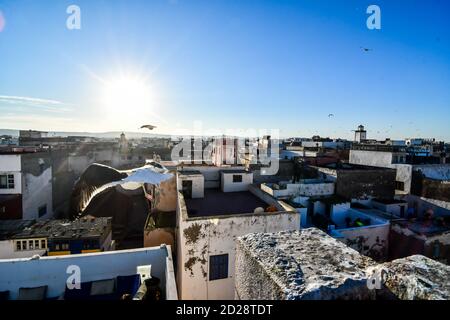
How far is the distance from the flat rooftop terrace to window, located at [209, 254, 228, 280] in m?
2.28

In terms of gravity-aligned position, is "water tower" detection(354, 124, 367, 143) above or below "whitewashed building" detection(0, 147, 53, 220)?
above

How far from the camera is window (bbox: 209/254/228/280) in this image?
1007cm

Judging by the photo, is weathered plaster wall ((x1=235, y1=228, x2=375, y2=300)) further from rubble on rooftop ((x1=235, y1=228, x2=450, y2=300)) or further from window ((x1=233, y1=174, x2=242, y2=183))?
window ((x1=233, y1=174, x2=242, y2=183))

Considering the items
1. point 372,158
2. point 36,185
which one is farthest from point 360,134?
point 36,185

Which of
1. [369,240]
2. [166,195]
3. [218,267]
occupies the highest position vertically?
[166,195]

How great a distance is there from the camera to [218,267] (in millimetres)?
10172

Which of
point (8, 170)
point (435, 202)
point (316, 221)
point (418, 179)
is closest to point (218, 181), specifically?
point (316, 221)

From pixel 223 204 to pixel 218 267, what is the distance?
4068 mm

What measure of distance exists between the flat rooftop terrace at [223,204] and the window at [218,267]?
7.47ft

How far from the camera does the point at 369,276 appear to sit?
1.56 meters

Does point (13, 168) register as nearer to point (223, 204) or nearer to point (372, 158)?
point (223, 204)

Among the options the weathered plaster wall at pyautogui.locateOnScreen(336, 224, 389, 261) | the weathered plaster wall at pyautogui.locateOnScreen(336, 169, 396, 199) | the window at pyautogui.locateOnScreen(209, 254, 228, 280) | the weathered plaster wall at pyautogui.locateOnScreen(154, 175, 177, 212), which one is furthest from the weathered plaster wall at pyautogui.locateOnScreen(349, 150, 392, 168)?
the window at pyautogui.locateOnScreen(209, 254, 228, 280)

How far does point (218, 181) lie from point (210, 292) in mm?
8720

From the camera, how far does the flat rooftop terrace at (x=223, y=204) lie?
12.4m
